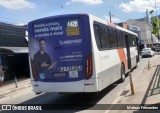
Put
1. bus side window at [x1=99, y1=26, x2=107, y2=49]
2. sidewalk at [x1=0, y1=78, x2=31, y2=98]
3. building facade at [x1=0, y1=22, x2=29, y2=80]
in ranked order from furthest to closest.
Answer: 1. building facade at [x1=0, y1=22, x2=29, y2=80]
2. sidewalk at [x1=0, y1=78, x2=31, y2=98]
3. bus side window at [x1=99, y1=26, x2=107, y2=49]

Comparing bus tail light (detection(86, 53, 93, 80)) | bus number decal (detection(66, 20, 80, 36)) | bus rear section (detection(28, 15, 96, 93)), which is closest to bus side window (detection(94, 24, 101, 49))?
bus rear section (detection(28, 15, 96, 93))

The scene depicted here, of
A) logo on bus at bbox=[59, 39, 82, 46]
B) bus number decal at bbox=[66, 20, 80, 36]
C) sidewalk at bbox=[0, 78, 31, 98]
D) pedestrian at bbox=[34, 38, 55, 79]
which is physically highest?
bus number decal at bbox=[66, 20, 80, 36]

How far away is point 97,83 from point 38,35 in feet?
9.59

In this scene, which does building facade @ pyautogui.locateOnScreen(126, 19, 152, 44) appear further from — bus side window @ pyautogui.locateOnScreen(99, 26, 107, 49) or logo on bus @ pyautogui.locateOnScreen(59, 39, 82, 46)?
logo on bus @ pyautogui.locateOnScreen(59, 39, 82, 46)

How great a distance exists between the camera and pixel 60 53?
11.9m

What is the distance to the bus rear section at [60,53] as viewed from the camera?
11.6m

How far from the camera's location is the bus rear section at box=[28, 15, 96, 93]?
11641mm

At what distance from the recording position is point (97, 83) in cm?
1165

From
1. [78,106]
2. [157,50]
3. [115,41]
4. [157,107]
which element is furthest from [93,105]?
[157,50]

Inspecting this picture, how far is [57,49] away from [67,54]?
442 millimetres

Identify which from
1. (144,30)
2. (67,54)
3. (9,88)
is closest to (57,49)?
(67,54)

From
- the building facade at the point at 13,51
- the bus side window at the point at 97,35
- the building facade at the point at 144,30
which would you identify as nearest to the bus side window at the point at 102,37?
the bus side window at the point at 97,35

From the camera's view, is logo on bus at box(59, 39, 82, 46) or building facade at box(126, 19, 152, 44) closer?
logo on bus at box(59, 39, 82, 46)

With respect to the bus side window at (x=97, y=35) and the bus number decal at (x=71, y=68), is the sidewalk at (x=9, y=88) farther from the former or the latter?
the bus side window at (x=97, y=35)
